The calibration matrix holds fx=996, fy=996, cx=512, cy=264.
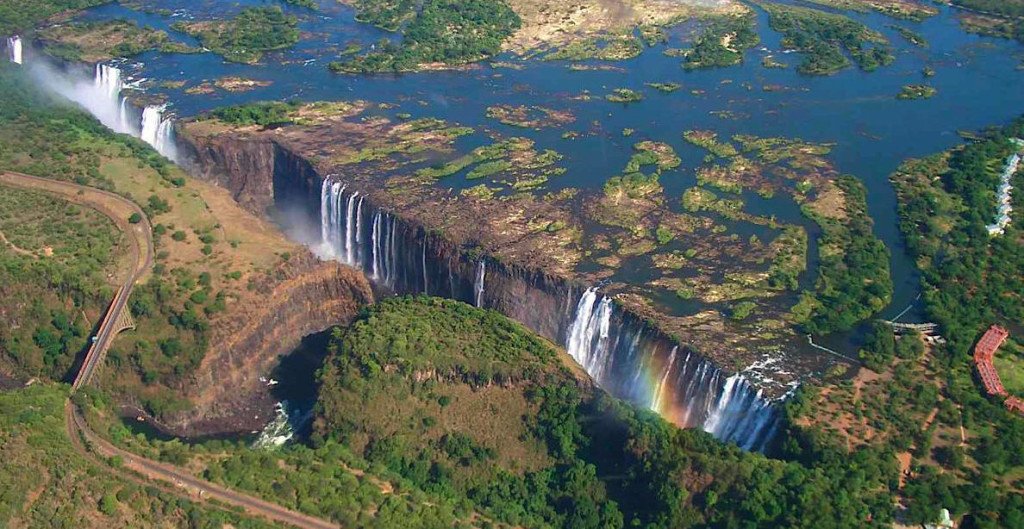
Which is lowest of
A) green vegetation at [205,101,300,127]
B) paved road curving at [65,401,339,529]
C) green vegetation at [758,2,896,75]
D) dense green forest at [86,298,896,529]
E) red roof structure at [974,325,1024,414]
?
paved road curving at [65,401,339,529]

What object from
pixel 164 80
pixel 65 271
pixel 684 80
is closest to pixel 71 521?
pixel 65 271

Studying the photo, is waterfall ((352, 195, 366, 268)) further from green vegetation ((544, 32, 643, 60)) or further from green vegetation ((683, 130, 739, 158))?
green vegetation ((544, 32, 643, 60))

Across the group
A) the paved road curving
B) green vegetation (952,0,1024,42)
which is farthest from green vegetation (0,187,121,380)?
green vegetation (952,0,1024,42)

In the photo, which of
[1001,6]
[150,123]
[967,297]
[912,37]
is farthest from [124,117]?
[1001,6]

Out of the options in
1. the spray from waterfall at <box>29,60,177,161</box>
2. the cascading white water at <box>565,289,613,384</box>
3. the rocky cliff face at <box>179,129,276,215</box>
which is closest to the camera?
the cascading white water at <box>565,289,613,384</box>

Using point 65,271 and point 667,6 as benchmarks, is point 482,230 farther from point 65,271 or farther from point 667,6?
point 667,6

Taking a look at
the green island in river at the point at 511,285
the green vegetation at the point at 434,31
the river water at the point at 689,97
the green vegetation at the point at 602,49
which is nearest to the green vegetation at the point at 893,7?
the river water at the point at 689,97

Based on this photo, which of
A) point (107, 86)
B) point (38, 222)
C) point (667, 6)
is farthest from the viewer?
point (667, 6)
